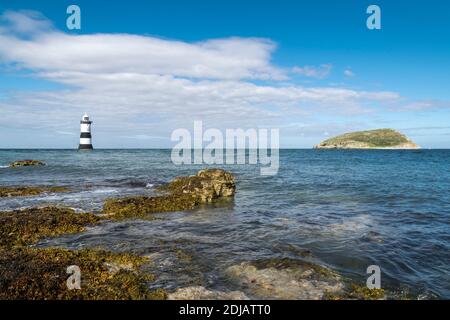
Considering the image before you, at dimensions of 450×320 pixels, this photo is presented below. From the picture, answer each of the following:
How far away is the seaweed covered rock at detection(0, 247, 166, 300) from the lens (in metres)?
9.27

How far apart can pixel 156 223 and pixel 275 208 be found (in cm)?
889

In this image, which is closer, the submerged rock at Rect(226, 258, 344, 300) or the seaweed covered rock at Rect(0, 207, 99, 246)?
the submerged rock at Rect(226, 258, 344, 300)

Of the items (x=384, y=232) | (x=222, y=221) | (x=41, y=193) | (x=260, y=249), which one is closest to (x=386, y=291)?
(x=260, y=249)

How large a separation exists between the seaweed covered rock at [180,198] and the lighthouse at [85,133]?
307 ft

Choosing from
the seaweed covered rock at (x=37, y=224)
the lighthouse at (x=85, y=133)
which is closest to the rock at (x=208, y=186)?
the seaweed covered rock at (x=37, y=224)

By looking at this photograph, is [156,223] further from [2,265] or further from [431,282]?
[431,282]

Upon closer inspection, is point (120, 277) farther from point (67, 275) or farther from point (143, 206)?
point (143, 206)

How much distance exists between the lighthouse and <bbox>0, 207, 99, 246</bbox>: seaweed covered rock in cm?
10172

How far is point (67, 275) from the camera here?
1038 centimetres

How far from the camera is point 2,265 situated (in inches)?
435

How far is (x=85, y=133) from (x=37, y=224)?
349 feet

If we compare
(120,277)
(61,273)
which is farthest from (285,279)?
(61,273)

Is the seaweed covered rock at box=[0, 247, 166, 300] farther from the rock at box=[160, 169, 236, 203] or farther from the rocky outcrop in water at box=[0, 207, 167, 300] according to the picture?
the rock at box=[160, 169, 236, 203]

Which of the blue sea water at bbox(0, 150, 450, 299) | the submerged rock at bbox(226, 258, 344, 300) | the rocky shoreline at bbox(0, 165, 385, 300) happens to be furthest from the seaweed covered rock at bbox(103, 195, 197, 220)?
the submerged rock at bbox(226, 258, 344, 300)
